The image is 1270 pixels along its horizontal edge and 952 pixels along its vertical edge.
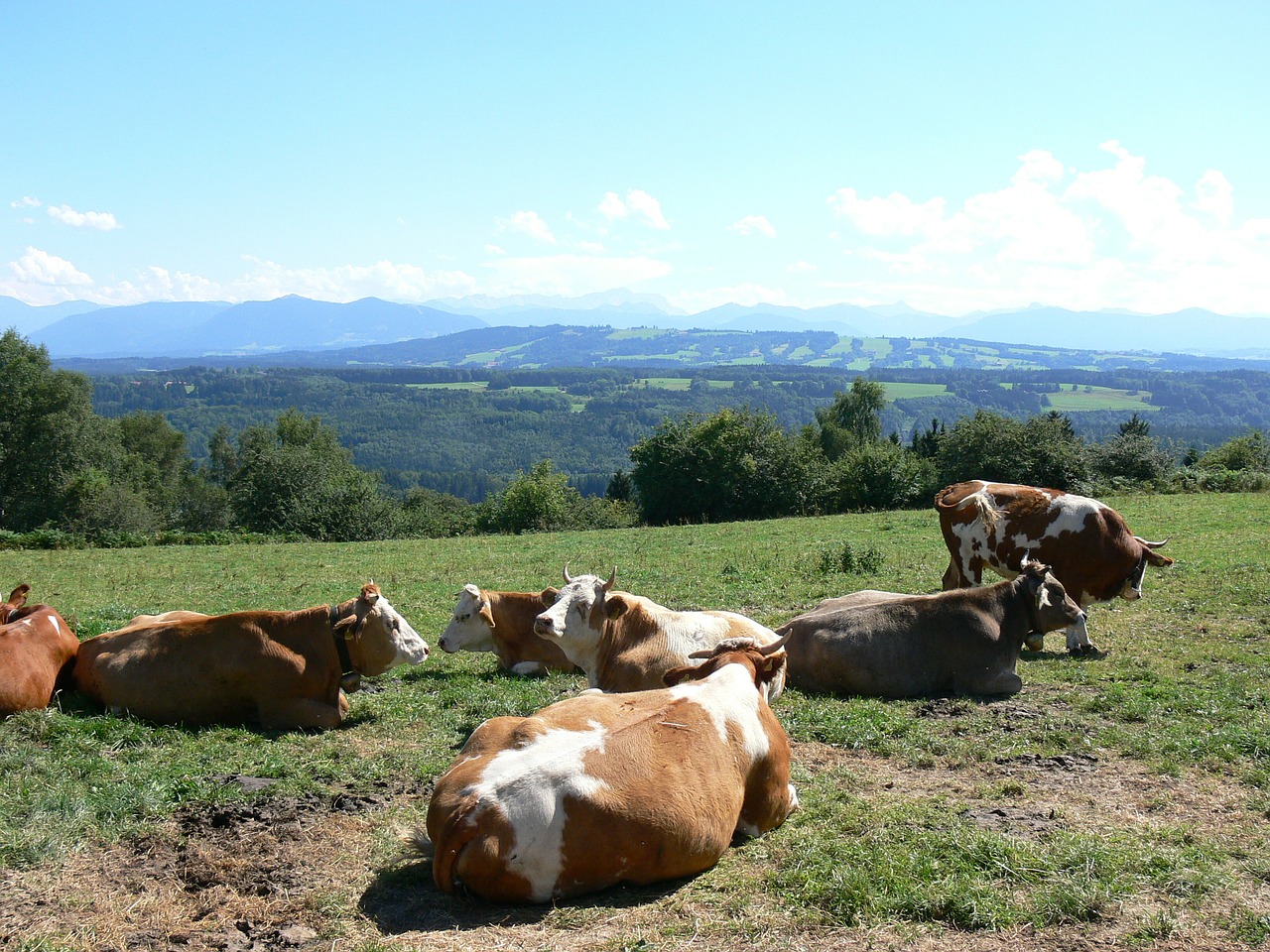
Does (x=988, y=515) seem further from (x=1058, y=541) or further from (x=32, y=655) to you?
(x=32, y=655)

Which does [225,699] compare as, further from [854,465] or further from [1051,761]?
[854,465]

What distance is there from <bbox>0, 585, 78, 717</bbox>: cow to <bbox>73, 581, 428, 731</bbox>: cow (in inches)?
7.8

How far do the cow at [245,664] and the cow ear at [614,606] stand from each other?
7.82 ft

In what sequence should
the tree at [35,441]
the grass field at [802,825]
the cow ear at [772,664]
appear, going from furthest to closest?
the tree at [35,441]
the cow ear at [772,664]
the grass field at [802,825]

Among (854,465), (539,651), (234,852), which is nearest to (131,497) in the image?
(854,465)

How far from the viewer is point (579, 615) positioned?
9.66 meters

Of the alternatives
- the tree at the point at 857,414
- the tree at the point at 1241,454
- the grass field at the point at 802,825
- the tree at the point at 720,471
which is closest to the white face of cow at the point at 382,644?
the grass field at the point at 802,825

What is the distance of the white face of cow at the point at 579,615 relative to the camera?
9562mm

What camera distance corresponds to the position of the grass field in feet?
16.4

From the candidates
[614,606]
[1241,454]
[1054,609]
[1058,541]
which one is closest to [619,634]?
[614,606]

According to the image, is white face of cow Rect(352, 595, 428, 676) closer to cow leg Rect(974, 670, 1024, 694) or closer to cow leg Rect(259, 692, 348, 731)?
cow leg Rect(259, 692, 348, 731)

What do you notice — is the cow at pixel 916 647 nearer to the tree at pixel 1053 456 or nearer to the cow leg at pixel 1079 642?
the cow leg at pixel 1079 642

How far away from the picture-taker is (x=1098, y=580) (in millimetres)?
13789

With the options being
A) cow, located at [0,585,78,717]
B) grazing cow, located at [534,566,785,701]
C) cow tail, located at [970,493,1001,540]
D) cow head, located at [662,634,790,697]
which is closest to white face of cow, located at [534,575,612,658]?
grazing cow, located at [534,566,785,701]
